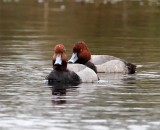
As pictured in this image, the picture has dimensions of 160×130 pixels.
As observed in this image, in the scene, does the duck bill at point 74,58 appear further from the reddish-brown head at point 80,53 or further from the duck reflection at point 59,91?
the duck reflection at point 59,91

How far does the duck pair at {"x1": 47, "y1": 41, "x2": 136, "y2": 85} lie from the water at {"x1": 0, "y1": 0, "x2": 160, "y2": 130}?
378mm

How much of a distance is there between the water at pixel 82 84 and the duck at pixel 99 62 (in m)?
0.42

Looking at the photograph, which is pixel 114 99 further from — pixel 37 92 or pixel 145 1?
pixel 145 1

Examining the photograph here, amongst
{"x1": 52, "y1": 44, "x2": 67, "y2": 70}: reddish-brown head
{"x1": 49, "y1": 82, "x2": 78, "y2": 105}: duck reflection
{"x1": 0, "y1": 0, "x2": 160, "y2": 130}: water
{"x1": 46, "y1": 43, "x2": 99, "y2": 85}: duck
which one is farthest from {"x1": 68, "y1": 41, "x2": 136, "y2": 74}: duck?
{"x1": 49, "y1": 82, "x2": 78, "y2": 105}: duck reflection

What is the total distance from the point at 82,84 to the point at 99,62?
351 cm

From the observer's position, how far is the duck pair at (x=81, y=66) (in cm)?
2039

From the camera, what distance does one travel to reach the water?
15.1 metres

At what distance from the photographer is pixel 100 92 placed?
61.3ft

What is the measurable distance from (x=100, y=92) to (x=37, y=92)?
1.39 metres

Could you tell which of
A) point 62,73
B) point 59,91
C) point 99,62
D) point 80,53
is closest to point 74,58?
point 80,53

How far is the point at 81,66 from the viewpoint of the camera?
21109mm

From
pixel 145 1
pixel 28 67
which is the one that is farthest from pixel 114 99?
pixel 145 1

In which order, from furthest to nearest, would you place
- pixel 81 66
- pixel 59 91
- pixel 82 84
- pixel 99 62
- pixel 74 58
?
1. pixel 99 62
2. pixel 74 58
3. pixel 81 66
4. pixel 82 84
5. pixel 59 91

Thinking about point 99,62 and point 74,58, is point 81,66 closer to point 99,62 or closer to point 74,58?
point 74,58
